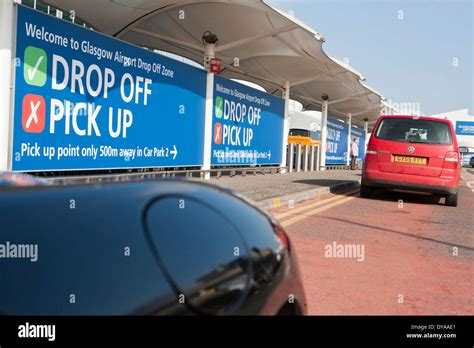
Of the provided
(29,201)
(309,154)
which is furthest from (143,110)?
(309,154)

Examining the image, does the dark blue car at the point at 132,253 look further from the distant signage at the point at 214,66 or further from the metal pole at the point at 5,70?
the distant signage at the point at 214,66

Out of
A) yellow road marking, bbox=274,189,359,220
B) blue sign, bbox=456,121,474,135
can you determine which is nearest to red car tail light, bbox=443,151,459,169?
yellow road marking, bbox=274,189,359,220

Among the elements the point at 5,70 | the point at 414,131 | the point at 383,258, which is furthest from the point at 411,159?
the point at 5,70

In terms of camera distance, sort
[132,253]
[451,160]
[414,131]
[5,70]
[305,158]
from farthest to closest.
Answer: [305,158] < [414,131] < [451,160] < [5,70] < [132,253]

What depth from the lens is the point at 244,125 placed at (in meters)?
15.3

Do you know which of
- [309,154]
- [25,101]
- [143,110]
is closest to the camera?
[25,101]

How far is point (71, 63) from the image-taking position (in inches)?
318

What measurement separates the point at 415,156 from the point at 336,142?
57.7 ft

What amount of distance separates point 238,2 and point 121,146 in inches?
168

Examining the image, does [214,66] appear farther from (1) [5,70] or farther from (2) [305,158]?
(2) [305,158]

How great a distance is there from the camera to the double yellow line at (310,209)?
742 centimetres

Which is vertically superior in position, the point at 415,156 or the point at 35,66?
the point at 35,66

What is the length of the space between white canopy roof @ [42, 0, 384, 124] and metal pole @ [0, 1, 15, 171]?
298 cm
